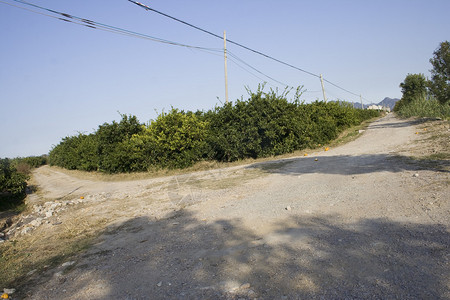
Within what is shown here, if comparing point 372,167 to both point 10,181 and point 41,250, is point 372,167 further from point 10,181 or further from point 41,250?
point 10,181

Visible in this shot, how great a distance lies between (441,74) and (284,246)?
24.5 metres

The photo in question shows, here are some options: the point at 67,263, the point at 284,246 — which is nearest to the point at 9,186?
the point at 67,263

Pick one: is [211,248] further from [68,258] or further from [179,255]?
[68,258]

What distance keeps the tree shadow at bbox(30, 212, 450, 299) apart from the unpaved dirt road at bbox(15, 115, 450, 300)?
0.03 ft

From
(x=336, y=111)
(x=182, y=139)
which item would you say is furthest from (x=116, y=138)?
(x=336, y=111)

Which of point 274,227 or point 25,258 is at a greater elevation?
point 274,227

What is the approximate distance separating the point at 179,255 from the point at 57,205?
22.9 feet

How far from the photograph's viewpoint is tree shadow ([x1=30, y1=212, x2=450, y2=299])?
8.09ft

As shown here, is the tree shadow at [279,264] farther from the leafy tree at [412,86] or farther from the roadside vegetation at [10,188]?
the leafy tree at [412,86]

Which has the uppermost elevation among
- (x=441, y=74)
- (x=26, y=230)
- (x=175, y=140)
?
(x=441, y=74)

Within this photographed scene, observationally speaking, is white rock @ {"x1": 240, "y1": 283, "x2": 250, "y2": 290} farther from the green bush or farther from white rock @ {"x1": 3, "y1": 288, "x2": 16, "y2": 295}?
the green bush

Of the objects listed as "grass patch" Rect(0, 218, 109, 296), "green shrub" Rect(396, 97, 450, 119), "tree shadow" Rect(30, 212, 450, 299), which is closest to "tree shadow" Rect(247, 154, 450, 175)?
"tree shadow" Rect(30, 212, 450, 299)

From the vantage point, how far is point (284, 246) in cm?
344

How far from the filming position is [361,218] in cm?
402
